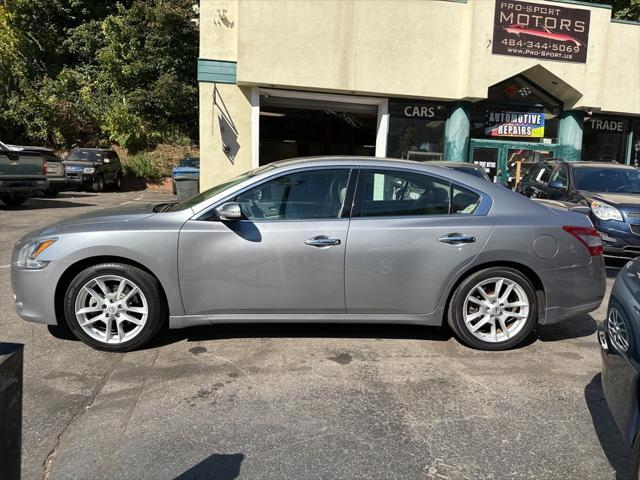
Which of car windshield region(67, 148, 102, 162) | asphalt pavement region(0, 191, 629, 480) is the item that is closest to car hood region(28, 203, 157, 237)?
asphalt pavement region(0, 191, 629, 480)

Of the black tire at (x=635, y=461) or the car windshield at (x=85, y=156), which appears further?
the car windshield at (x=85, y=156)

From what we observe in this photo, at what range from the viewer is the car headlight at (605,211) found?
7.86 metres

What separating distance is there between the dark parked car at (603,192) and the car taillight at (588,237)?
2310 millimetres

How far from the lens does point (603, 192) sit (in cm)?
873

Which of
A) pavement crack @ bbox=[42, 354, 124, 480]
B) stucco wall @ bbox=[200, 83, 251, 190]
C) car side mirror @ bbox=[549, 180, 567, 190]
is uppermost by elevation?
stucco wall @ bbox=[200, 83, 251, 190]

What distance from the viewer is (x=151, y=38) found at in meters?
27.9

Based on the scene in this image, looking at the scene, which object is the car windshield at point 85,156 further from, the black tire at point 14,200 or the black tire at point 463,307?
the black tire at point 463,307

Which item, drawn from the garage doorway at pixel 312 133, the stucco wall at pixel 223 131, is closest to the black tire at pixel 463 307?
the stucco wall at pixel 223 131

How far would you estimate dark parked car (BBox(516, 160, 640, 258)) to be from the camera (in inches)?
306

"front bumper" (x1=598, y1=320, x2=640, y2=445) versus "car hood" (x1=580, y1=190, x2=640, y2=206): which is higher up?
"car hood" (x1=580, y1=190, x2=640, y2=206)

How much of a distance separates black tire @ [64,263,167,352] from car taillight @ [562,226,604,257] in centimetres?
345

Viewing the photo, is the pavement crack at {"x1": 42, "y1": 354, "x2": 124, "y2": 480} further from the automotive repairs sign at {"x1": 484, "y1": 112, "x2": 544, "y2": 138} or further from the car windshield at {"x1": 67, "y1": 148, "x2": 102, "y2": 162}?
the car windshield at {"x1": 67, "y1": 148, "x2": 102, "y2": 162}

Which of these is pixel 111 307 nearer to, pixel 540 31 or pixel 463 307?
pixel 463 307

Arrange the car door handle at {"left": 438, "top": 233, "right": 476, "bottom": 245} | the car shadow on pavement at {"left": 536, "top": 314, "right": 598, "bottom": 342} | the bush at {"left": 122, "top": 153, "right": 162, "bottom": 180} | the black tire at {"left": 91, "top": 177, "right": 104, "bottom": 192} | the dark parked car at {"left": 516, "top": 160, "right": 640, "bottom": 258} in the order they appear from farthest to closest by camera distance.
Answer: the bush at {"left": 122, "top": 153, "right": 162, "bottom": 180} < the black tire at {"left": 91, "top": 177, "right": 104, "bottom": 192} < the dark parked car at {"left": 516, "top": 160, "right": 640, "bottom": 258} < the car shadow on pavement at {"left": 536, "top": 314, "right": 598, "bottom": 342} < the car door handle at {"left": 438, "top": 233, "right": 476, "bottom": 245}
